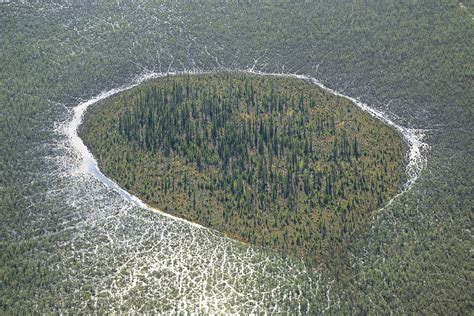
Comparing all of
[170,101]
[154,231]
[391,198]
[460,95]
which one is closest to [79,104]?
[170,101]

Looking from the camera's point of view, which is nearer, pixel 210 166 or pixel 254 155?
pixel 210 166

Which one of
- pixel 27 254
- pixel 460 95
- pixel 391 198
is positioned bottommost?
pixel 27 254

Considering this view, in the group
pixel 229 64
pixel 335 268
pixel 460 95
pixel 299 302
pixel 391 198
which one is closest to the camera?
pixel 299 302

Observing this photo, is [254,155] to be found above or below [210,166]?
above

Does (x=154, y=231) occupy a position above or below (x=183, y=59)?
below

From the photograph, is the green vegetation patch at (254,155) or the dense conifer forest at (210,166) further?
the green vegetation patch at (254,155)

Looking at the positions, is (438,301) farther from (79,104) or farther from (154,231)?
(79,104)

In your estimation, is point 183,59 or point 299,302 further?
point 183,59

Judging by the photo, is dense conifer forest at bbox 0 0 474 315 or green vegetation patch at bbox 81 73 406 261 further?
green vegetation patch at bbox 81 73 406 261
